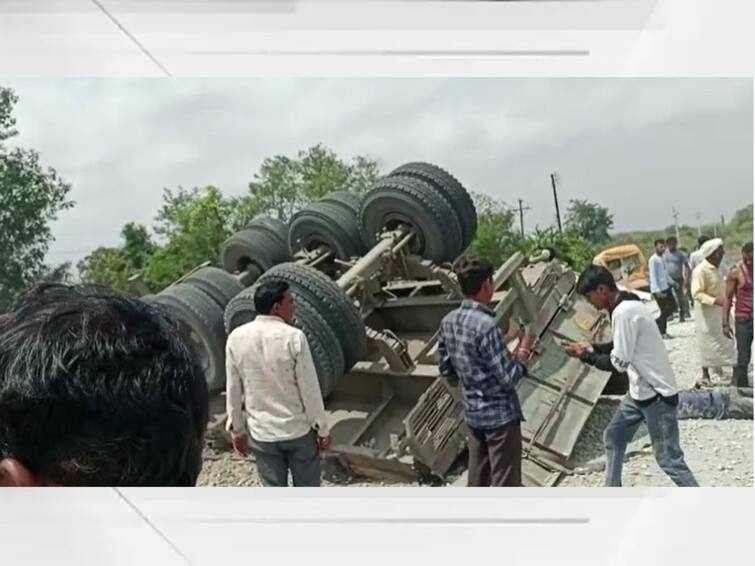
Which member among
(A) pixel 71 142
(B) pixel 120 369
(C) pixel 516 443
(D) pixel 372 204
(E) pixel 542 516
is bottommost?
(E) pixel 542 516

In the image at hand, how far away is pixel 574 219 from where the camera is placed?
2.38 m

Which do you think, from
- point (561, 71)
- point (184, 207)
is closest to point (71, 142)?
point (184, 207)

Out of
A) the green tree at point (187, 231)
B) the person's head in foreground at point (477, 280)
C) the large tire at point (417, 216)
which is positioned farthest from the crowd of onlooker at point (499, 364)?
the green tree at point (187, 231)

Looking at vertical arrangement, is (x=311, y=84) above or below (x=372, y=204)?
above

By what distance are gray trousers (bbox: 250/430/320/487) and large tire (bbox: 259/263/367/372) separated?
26cm

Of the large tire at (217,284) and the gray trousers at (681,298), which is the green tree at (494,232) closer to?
the gray trousers at (681,298)

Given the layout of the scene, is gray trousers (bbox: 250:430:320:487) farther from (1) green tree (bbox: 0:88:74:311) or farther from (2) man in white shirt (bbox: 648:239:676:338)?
(2) man in white shirt (bbox: 648:239:676:338)

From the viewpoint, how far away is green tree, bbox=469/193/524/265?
2396 mm

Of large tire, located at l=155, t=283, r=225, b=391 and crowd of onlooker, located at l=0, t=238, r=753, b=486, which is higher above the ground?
large tire, located at l=155, t=283, r=225, b=391

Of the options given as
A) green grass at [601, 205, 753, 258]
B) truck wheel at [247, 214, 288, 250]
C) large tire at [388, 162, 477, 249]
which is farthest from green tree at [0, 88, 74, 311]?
green grass at [601, 205, 753, 258]

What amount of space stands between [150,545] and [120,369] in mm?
1596

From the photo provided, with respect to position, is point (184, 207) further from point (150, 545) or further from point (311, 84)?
point (150, 545)

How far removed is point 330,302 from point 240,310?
266 mm

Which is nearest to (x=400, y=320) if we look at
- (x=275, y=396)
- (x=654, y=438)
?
(x=275, y=396)
